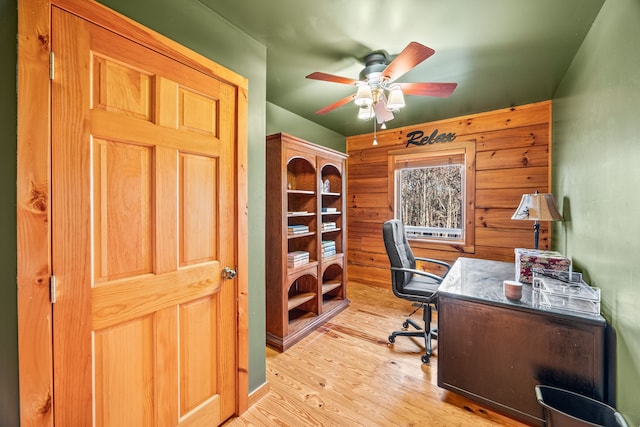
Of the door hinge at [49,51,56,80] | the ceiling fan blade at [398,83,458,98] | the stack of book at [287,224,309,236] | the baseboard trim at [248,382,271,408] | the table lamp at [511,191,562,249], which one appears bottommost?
the baseboard trim at [248,382,271,408]

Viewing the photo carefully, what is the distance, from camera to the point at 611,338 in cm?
133

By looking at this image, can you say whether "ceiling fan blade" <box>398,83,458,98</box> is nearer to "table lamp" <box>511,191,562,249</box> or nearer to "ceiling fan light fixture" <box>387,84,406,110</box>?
"ceiling fan light fixture" <box>387,84,406,110</box>

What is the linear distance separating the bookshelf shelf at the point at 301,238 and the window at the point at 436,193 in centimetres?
125

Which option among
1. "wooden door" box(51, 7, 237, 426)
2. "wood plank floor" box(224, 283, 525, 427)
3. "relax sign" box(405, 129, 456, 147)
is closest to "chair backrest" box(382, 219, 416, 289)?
"wood plank floor" box(224, 283, 525, 427)

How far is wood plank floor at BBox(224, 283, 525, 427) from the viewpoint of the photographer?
1622 mm

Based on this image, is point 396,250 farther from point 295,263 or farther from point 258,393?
point 258,393

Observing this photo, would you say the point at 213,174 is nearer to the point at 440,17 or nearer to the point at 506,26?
the point at 440,17

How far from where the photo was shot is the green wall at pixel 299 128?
3031 millimetres

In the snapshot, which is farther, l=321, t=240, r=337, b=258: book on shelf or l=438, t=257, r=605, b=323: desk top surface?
l=321, t=240, r=337, b=258: book on shelf

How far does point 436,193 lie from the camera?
151 inches

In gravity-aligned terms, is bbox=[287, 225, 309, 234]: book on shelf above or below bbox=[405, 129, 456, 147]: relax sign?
below

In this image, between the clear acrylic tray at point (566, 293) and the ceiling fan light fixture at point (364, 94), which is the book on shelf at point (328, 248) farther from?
the clear acrylic tray at point (566, 293)

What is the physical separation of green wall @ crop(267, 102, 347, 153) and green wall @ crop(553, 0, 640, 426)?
2.62 metres

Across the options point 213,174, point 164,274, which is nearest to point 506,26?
point 213,174
